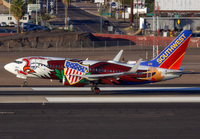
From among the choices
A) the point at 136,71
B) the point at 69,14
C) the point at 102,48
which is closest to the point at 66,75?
the point at 136,71

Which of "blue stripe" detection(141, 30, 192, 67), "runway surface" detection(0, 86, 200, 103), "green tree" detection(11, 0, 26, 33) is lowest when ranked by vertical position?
"runway surface" detection(0, 86, 200, 103)

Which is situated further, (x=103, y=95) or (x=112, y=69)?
(x=112, y=69)

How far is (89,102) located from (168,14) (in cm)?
10225

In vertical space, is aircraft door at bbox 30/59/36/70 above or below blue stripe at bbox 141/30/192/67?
below

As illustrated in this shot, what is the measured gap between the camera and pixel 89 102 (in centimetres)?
4066

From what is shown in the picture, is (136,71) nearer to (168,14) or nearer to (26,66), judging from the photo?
(26,66)

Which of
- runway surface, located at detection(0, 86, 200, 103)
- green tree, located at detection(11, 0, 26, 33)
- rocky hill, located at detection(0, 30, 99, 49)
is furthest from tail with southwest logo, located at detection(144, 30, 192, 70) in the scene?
green tree, located at detection(11, 0, 26, 33)
